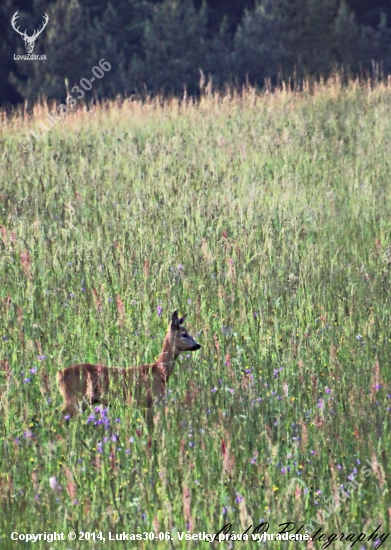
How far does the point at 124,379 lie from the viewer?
383cm

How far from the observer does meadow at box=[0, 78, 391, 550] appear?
2945 millimetres

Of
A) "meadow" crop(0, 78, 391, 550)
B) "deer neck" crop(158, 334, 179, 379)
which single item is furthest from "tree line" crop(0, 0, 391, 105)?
"deer neck" crop(158, 334, 179, 379)

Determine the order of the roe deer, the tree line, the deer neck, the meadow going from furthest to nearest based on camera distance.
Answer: the tree line → the deer neck → the roe deer → the meadow

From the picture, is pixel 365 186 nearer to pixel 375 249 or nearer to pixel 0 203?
pixel 375 249

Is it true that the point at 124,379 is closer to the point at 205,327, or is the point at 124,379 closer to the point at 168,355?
the point at 168,355

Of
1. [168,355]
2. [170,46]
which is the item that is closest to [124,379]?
[168,355]

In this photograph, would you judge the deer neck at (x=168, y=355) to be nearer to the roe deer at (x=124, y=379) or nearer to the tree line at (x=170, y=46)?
the roe deer at (x=124, y=379)

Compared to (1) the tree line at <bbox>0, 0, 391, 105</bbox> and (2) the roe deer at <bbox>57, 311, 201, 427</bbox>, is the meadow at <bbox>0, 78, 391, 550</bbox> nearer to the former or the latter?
(2) the roe deer at <bbox>57, 311, 201, 427</bbox>

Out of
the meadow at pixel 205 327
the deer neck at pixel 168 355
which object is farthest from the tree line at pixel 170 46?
the deer neck at pixel 168 355

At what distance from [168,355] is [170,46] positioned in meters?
33.3

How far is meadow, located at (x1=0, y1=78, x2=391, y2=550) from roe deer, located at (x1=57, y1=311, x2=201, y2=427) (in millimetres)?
81

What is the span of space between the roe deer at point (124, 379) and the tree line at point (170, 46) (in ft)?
99.8

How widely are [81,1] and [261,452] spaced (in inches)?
1494

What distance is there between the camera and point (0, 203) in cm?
750
